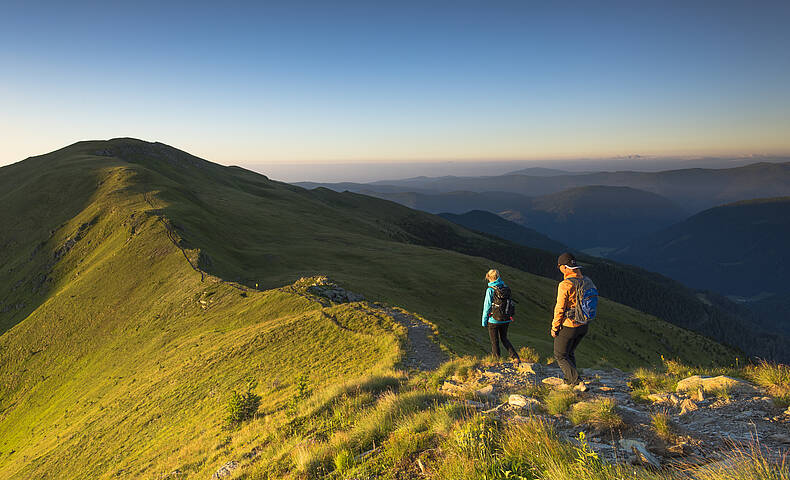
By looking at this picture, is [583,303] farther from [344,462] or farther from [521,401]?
[344,462]

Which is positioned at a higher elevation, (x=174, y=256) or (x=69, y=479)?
(x=174, y=256)

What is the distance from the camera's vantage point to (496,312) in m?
12.9

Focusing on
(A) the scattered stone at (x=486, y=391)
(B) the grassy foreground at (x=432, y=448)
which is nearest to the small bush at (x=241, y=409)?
(B) the grassy foreground at (x=432, y=448)

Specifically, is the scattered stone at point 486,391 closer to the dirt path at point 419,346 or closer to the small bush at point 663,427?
the small bush at point 663,427

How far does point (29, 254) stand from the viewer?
55125 millimetres

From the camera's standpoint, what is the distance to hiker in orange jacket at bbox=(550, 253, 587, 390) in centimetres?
928

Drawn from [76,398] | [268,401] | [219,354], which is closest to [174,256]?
[76,398]

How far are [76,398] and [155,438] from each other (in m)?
17.3

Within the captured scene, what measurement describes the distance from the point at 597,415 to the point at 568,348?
3478 mm

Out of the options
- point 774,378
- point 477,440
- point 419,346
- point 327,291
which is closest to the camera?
point 477,440

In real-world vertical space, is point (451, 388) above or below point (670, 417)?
below

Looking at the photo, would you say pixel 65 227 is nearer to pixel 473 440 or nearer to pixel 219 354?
pixel 219 354

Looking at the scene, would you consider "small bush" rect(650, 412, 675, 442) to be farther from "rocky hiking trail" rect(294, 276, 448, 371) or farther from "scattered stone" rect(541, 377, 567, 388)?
"rocky hiking trail" rect(294, 276, 448, 371)

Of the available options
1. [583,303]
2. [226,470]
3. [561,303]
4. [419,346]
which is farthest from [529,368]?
[226,470]
